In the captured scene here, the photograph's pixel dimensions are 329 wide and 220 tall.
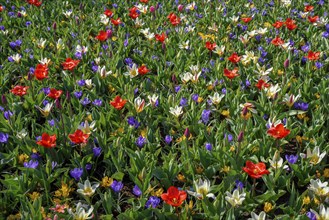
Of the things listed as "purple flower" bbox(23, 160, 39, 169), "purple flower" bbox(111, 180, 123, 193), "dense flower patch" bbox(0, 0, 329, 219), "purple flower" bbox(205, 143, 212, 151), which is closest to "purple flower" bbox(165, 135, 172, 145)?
"dense flower patch" bbox(0, 0, 329, 219)

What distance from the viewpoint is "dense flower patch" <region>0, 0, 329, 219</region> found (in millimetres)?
2811

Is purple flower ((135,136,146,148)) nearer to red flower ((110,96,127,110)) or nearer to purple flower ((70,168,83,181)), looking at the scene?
red flower ((110,96,127,110))

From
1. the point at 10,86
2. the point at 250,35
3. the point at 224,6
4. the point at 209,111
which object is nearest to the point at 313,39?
the point at 250,35

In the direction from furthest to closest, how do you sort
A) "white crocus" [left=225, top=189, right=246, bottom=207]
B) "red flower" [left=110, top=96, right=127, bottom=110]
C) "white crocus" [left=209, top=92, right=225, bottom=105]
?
"white crocus" [left=209, top=92, right=225, bottom=105] → "red flower" [left=110, top=96, right=127, bottom=110] → "white crocus" [left=225, top=189, right=246, bottom=207]

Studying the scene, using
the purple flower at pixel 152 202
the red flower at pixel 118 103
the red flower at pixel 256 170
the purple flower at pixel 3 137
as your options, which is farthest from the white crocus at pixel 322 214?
the purple flower at pixel 3 137

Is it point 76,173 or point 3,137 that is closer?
point 76,173

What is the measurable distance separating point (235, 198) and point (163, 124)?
3.82ft

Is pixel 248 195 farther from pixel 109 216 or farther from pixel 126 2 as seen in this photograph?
pixel 126 2

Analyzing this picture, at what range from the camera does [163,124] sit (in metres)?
3.65

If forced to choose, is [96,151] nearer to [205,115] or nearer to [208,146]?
[208,146]

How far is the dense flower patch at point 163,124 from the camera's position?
9.22 feet

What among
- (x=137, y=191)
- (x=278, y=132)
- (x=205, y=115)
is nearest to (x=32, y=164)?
(x=137, y=191)

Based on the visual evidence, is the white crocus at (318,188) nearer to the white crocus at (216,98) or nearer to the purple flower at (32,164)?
the white crocus at (216,98)

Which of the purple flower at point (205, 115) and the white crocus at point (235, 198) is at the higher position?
the white crocus at point (235, 198)
